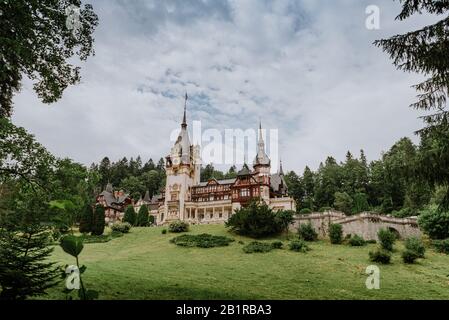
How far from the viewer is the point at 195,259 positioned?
29109 mm

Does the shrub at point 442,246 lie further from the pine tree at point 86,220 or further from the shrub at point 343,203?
the pine tree at point 86,220

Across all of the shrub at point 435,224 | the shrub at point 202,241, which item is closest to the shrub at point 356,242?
the shrub at point 435,224

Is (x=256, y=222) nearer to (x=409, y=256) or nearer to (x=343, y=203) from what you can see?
(x=409, y=256)

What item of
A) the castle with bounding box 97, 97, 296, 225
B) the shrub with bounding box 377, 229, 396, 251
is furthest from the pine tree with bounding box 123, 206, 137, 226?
the shrub with bounding box 377, 229, 396, 251

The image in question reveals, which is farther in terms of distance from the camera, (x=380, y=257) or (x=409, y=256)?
(x=409, y=256)

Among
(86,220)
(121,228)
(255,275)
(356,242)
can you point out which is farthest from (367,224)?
(86,220)

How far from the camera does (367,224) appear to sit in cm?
4034

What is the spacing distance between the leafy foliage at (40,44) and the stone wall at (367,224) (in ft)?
117

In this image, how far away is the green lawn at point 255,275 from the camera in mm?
15547

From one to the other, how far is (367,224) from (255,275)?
23470 mm

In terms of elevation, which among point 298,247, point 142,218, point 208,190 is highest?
point 208,190

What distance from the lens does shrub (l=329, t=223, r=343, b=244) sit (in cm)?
3762
